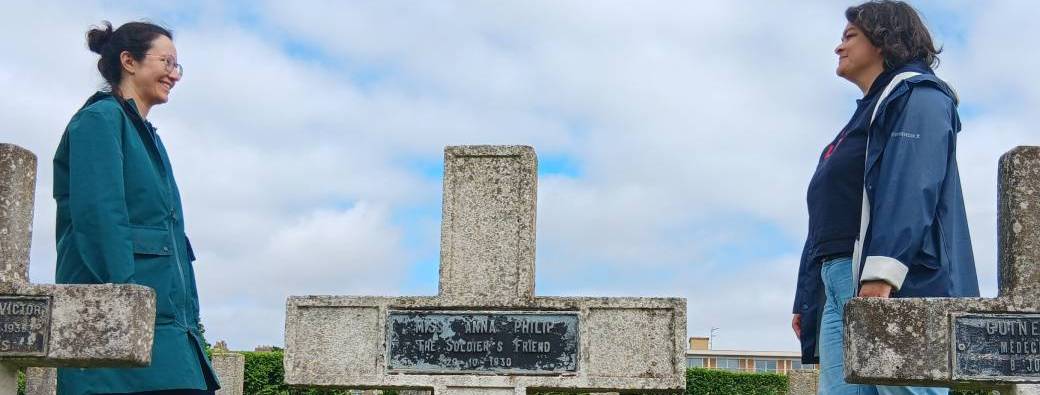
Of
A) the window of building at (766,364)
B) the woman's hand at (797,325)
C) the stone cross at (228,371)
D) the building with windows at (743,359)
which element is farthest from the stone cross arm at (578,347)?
the window of building at (766,364)

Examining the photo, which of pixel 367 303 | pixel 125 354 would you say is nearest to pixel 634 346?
pixel 367 303

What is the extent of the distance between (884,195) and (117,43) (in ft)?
10.4

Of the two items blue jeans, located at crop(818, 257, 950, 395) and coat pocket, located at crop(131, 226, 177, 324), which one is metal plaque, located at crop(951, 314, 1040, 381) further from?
coat pocket, located at crop(131, 226, 177, 324)

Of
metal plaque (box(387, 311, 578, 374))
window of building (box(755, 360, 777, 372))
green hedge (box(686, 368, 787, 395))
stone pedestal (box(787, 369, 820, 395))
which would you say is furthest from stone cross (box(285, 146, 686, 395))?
window of building (box(755, 360, 777, 372))

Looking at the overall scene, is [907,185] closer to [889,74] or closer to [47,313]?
[889,74]

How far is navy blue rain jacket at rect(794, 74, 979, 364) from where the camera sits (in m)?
4.30

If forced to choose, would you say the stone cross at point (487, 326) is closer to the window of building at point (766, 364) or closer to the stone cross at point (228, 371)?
the stone cross at point (228, 371)

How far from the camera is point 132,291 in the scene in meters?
4.39

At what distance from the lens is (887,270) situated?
4.28 metres

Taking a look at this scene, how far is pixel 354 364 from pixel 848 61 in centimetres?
333

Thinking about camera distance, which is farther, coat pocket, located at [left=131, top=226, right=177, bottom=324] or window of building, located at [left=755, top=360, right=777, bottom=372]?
window of building, located at [left=755, top=360, right=777, bottom=372]

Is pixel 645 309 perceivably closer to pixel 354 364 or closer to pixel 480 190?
pixel 480 190

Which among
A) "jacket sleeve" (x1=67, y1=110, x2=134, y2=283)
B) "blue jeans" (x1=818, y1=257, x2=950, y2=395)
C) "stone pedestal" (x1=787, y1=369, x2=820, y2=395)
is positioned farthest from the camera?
"stone pedestal" (x1=787, y1=369, x2=820, y2=395)

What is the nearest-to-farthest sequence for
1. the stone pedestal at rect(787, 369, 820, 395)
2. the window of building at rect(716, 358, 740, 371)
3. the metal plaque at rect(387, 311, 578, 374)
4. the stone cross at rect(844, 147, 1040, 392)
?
the stone cross at rect(844, 147, 1040, 392)
the metal plaque at rect(387, 311, 578, 374)
the stone pedestal at rect(787, 369, 820, 395)
the window of building at rect(716, 358, 740, 371)
